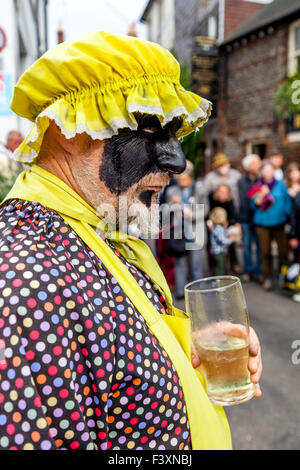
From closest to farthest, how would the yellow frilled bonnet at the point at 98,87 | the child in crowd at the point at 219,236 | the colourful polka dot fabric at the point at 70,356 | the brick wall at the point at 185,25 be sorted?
the colourful polka dot fabric at the point at 70,356 < the yellow frilled bonnet at the point at 98,87 < the child in crowd at the point at 219,236 < the brick wall at the point at 185,25

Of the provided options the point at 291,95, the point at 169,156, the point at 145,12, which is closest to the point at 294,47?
the point at 291,95

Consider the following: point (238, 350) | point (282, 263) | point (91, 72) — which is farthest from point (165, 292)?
point (282, 263)

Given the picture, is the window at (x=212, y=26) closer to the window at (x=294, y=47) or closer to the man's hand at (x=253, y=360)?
the window at (x=294, y=47)

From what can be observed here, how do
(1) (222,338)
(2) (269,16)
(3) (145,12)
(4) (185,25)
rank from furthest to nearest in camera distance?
1. (3) (145,12)
2. (4) (185,25)
3. (2) (269,16)
4. (1) (222,338)

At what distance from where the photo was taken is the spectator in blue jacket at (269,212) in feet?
19.4

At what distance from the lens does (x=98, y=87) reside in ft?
3.19

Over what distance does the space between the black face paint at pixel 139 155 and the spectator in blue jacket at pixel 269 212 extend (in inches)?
203

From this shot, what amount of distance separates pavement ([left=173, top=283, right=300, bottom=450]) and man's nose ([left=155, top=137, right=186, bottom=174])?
2311 mm

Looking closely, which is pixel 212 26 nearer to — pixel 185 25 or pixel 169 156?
pixel 185 25

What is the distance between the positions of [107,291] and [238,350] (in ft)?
1.66

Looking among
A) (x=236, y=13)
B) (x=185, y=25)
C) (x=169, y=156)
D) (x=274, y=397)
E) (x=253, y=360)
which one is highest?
(x=185, y=25)

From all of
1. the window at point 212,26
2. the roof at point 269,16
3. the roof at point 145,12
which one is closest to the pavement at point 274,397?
the roof at point 269,16

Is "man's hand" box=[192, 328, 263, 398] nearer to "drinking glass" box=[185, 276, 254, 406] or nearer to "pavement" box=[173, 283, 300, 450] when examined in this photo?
"drinking glass" box=[185, 276, 254, 406]

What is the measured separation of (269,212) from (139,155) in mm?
5324
